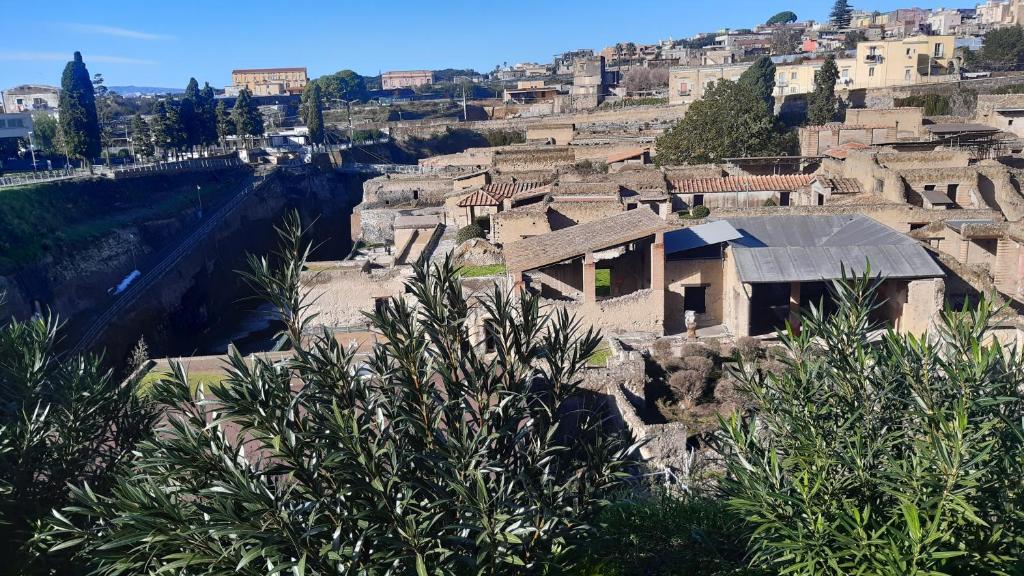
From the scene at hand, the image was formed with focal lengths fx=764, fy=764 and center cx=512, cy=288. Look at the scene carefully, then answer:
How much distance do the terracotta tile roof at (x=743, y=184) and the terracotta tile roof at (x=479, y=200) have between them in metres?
6.39

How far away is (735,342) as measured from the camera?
16312mm

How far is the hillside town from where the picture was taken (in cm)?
619

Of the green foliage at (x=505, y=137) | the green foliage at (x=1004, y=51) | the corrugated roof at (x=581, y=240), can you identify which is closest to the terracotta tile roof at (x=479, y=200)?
the corrugated roof at (x=581, y=240)

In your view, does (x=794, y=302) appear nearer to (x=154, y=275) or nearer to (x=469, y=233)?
(x=469, y=233)

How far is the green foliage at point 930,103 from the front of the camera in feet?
151

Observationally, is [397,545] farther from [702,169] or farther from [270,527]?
[702,169]

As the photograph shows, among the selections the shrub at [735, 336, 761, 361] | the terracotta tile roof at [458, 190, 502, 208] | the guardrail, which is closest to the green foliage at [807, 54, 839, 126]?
the terracotta tile roof at [458, 190, 502, 208]

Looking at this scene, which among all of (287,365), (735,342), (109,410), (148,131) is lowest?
(735,342)

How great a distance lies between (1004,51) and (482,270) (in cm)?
6410

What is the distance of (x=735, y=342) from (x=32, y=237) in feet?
→ 88.6

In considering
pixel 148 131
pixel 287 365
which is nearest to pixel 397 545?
pixel 287 365

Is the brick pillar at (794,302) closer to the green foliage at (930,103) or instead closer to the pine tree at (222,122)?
the green foliage at (930,103)

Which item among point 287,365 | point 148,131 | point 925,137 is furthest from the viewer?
point 148,131

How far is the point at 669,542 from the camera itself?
884cm
